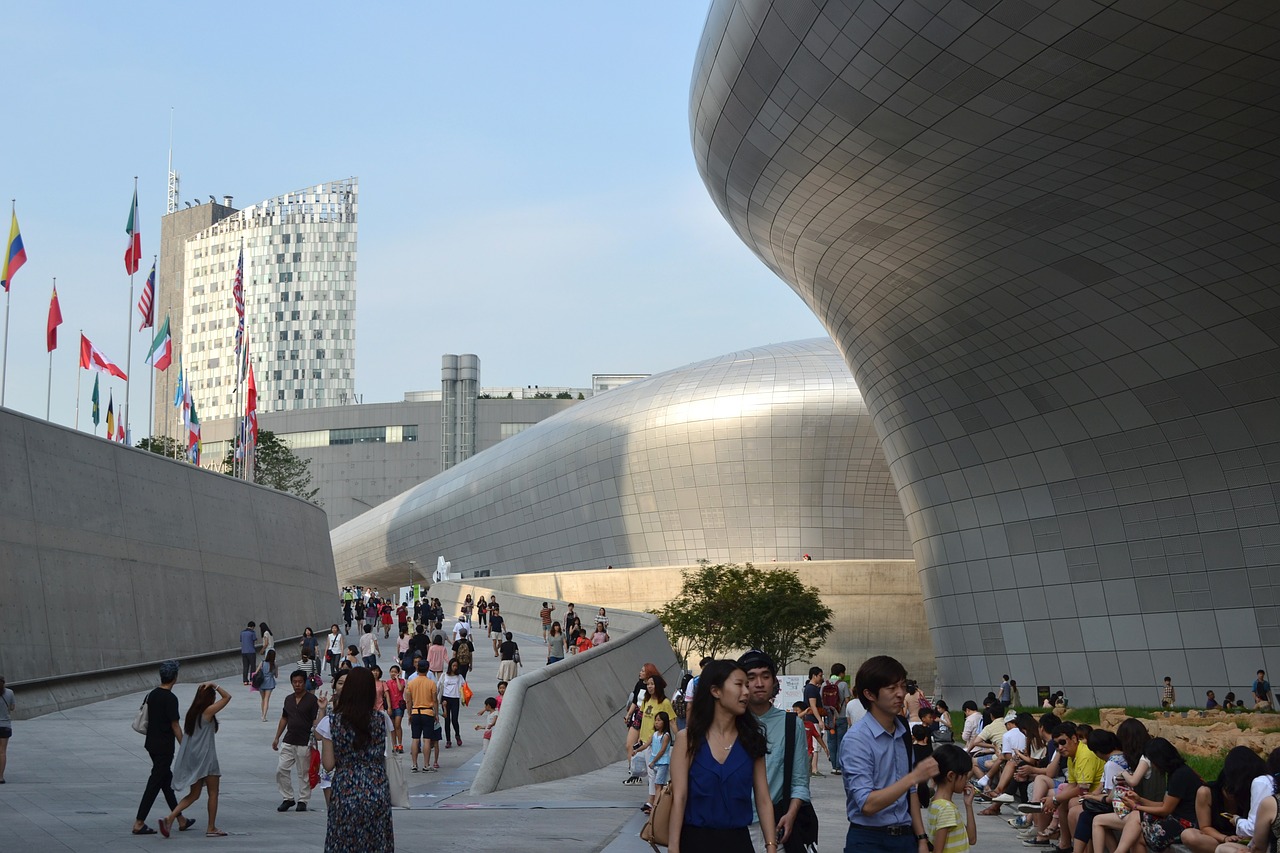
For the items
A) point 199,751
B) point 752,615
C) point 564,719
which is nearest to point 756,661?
point 199,751

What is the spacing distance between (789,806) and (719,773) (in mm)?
701

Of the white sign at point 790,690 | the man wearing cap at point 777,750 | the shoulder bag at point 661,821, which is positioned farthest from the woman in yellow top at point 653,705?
the shoulder bag at point 661,821

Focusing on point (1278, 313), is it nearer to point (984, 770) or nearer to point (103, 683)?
point (984, 770)

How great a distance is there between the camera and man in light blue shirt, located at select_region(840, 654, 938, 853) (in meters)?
5.89

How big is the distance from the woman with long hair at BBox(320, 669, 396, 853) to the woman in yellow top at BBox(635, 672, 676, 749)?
6854 mm

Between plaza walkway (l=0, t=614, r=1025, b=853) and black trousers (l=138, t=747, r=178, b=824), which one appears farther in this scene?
black trousers (l=138, t=747, r=178, b=824)

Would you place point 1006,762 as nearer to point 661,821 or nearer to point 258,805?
point 258,805

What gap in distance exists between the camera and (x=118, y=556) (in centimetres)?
2408

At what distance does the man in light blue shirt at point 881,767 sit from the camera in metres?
Answer: 5.89

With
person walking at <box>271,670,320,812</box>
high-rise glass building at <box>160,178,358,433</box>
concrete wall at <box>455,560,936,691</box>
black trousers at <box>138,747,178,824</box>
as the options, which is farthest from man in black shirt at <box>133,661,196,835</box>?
high-rise glass building at <box>160,178,358,433</box>

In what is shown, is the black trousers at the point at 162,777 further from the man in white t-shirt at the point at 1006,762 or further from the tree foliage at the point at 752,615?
the tree foliage at the point at 752,615

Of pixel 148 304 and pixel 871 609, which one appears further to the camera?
pixel 871 609

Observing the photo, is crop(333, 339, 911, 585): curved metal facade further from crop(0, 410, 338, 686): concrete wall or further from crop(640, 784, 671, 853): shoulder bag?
crop(640, 784, 671, 853): shoulder bag

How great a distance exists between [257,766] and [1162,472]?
62.5 feet
